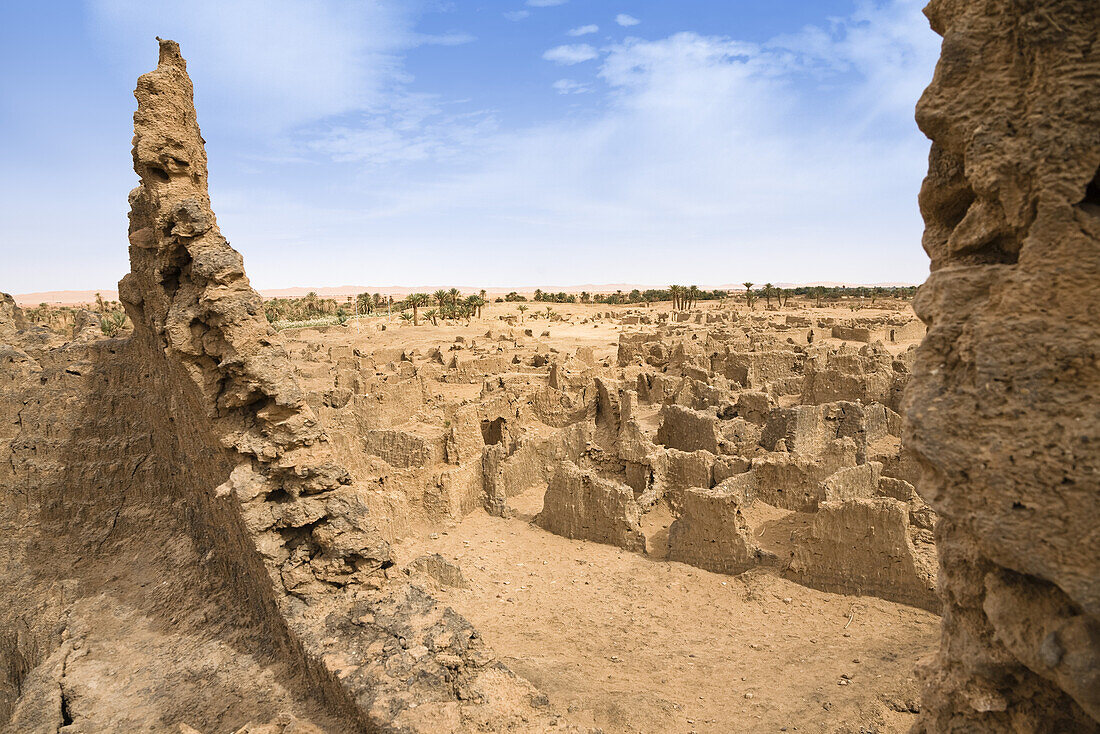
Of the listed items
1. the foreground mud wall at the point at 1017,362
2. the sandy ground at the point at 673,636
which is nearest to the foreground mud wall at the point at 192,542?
the sandy ground at the point at 673,636

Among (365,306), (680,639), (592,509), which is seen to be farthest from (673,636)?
(365,306)

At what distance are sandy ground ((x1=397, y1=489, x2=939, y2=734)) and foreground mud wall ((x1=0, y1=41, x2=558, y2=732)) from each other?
2.07 metres

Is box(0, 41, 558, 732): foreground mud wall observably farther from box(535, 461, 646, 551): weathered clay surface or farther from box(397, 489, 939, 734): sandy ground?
box(535, 461, 646, 551): weathered clay surface

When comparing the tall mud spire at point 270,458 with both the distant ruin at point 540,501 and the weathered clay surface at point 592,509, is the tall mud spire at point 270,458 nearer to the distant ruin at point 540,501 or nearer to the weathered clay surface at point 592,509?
the distant ruin at point 540,501

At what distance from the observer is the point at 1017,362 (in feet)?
7.34

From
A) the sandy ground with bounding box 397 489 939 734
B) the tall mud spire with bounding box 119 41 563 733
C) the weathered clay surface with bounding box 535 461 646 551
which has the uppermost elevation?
the tall mud spire with bounding box 119 41 563 733

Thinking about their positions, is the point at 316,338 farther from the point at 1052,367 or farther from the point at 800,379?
the point at 1052,367

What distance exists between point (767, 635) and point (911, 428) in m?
5.72

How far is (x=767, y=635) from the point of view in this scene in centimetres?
738

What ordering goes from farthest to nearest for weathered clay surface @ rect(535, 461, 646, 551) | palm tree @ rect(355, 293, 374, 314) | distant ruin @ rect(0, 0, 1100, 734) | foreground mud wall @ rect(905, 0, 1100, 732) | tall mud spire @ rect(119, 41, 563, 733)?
palm tree @ rect(355, 293, 374, 314)
weathered clay surface @ rect(535, 461, 646, 551)
tall mud spire @ rect(119, 41, 563, 733)
distant ruin @ rect(0, 0, 1100, 734)
foreground mud wall @ rect(905, 0, 1100, 732)

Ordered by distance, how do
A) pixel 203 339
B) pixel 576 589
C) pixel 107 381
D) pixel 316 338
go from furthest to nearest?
1. pixel 316 338
2. pixel 576 589
3. pixel 107 381
4. pixel 203 339

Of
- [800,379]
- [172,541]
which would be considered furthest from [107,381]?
[800,379]

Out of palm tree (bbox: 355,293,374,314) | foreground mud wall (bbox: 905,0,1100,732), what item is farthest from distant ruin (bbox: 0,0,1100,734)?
palm tree (bbox: 355,293,374,314)

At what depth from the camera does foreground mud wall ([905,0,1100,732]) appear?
6.91 ft
